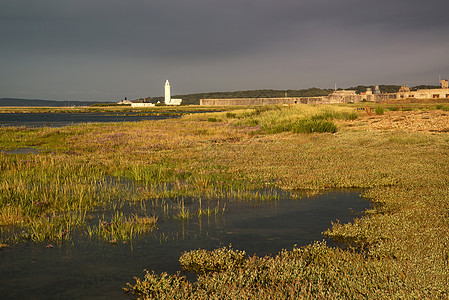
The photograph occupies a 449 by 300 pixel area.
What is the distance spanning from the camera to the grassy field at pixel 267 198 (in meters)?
6.64

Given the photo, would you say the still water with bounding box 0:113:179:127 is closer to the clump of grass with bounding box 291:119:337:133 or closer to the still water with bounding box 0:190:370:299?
the clump of grass with bounding box 291:119:337:133

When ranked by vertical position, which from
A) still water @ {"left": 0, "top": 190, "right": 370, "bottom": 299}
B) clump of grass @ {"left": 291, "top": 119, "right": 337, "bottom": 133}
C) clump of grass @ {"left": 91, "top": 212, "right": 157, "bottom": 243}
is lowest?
still water @ {"left": 0, "top": 190, "right": 370, "bottom": 299}

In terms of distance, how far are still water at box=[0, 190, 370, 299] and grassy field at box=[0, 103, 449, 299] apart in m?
0.53

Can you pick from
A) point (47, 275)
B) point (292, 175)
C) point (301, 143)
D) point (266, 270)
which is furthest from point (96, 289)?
point (301, 143)

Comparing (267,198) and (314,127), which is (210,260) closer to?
(267,198)

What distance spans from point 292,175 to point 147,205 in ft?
23.5

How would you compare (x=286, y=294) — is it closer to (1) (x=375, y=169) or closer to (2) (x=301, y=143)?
(1) (x=375, y=169)

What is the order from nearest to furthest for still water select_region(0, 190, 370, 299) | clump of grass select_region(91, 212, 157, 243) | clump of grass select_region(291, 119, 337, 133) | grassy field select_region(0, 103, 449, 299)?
grassy field select_region(0, 103, 449, 299) < still water select_region(0, 190, 370, 299) < clump of grass select_region(91, 212, 157, 243) < clump of grass select_region(291, 119, 337, 133)

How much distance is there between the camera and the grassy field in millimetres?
6637

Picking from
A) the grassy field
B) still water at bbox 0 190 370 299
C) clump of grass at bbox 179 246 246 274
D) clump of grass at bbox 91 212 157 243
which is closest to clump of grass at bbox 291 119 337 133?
the grassy field

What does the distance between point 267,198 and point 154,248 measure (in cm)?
573

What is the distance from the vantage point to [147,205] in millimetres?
12883

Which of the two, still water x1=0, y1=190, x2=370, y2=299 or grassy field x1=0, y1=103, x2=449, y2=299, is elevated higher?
grassy field x1=0, y1=103, x2=449, y2=299

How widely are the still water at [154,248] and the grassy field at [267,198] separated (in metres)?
0.53
